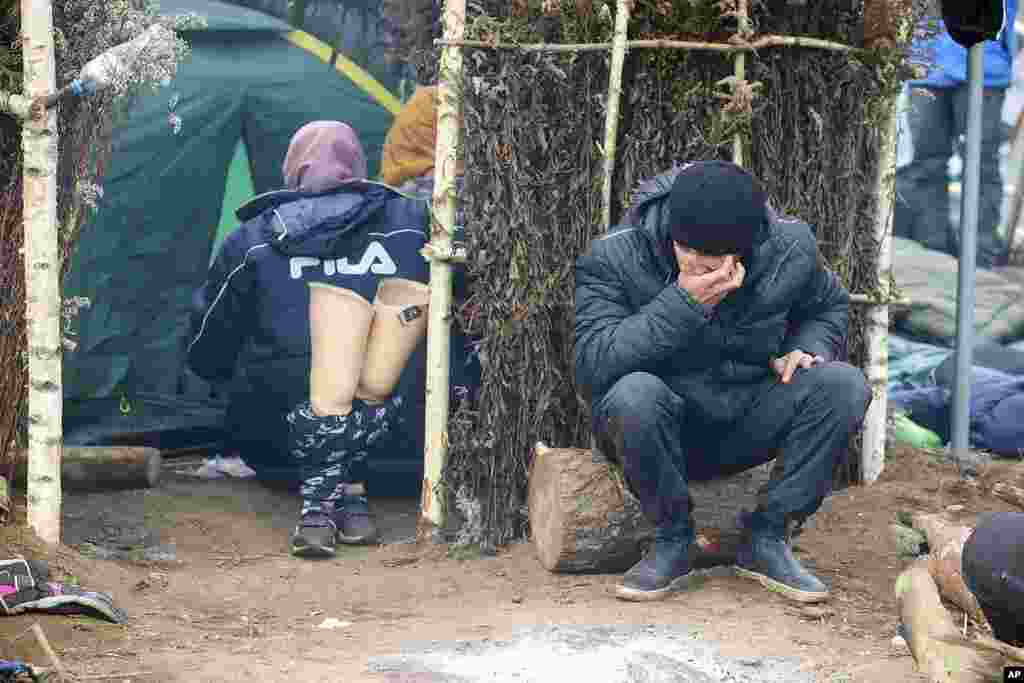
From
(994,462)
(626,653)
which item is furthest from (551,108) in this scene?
(994,462)

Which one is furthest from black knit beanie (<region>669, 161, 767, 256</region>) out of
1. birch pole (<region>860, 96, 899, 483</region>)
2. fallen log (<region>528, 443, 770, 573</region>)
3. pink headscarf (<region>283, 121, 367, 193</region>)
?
pink headscarf (<region>283, 121, 367, 193</region>)

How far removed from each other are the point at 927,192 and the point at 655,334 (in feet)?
20.6

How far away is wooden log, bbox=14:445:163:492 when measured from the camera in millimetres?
6398

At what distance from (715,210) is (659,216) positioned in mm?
312

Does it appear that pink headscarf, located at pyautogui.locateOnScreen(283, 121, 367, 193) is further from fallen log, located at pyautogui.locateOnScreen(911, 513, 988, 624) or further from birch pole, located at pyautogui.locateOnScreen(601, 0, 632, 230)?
fallen log, located at pyautogui.locateOnScreen(911, 513, 988, 624)

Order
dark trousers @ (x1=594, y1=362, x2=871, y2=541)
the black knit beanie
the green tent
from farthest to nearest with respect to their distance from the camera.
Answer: the green tent
dark trousers @ (x1=594, y1=362, x2=871, y2=541)
the black knit beanie

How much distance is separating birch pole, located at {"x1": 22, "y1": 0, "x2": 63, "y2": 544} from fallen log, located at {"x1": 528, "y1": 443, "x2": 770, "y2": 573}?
5.58 feet

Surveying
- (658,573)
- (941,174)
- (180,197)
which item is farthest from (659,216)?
(941,174)

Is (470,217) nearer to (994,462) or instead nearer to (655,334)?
(655,334)

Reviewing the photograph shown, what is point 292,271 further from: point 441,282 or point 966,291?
point 966,291

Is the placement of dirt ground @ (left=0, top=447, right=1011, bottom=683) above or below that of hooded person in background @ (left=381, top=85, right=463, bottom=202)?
below

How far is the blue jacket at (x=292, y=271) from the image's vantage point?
6.11 m

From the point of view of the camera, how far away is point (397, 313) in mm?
6090

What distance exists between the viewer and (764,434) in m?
4.89
